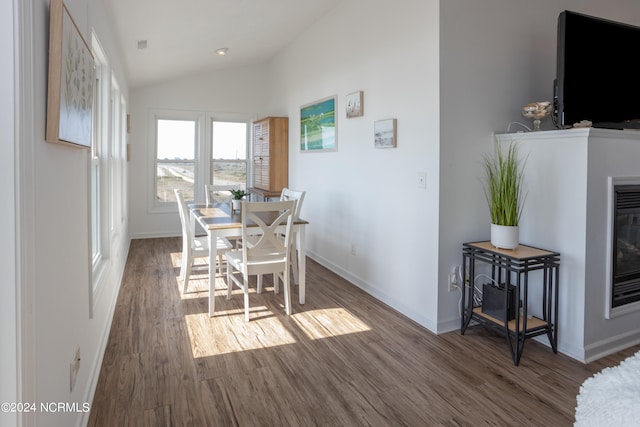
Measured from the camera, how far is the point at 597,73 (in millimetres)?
2848

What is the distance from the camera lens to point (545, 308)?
2795mm

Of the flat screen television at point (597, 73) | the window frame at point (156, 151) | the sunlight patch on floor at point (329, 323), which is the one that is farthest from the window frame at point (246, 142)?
the flat screen television at point (597, 73)

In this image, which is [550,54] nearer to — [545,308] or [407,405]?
[545,308]

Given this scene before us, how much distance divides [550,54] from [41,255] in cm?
360

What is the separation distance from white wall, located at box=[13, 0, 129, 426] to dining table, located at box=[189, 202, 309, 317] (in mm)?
1195

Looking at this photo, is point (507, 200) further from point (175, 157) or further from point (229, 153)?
point (175, 157)

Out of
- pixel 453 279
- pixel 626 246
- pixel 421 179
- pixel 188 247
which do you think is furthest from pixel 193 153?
pixel 626 246

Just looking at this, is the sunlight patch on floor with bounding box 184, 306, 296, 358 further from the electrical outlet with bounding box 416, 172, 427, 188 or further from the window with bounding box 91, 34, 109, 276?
the electrical outlet with bounding box 416, 172, 427, 188

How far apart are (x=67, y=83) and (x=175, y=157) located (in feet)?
18.0

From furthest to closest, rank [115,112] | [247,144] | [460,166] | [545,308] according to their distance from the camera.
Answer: [247,144] < [115,112] < [460,166] < [545,308]

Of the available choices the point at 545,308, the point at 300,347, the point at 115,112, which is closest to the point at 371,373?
the point at 300,347

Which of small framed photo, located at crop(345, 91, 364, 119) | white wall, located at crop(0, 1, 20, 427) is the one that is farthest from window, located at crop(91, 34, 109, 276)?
small framed photo, located at crop(345, 91, 364, 119)

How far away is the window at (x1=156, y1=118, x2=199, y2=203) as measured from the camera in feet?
22.0

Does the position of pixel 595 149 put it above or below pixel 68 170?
above
